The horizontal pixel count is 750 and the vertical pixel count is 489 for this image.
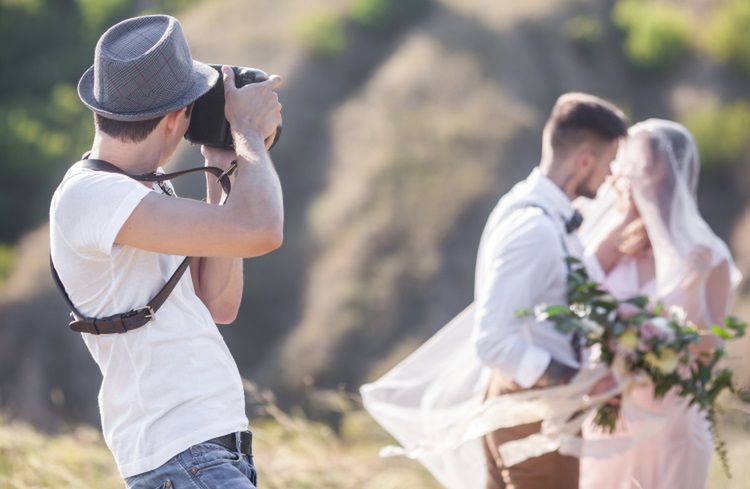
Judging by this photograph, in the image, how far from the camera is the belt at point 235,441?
2789mm

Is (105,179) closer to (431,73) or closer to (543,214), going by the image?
(543,214)

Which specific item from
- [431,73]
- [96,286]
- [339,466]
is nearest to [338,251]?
[431,73]

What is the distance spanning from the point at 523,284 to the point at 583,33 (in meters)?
27.6

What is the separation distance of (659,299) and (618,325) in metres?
0.61

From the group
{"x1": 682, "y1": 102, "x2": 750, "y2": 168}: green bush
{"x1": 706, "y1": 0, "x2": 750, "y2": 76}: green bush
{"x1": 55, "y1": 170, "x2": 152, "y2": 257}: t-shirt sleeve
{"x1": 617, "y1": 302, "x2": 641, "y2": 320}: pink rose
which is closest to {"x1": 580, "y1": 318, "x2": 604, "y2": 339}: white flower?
{"x1": 617, "y1": 302, "x2": 641, "y2": 320}: pink rose

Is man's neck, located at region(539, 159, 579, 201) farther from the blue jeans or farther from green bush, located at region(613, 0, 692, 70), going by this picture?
green bush, located at region(613, 0, 692, 70)

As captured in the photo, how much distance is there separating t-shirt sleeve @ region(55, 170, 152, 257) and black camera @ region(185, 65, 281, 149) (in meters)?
0.33

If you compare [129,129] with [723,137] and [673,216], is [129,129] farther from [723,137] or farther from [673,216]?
[723,137]

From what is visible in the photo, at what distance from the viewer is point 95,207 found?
2.69 metres

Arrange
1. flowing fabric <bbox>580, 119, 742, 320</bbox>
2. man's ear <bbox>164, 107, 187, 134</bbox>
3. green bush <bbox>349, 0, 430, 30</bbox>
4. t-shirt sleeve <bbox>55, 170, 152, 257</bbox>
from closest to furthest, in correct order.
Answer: t-shirt sleeve <bbox>55, 170, 152, 257</bbox> → man's ear <bbox>164, 107, 187, 134</bbox> → flowing fabric <bbox>580, 119, 742, 320</bbox> → green bush <bbox>349, 0, 430, 30</bbox>

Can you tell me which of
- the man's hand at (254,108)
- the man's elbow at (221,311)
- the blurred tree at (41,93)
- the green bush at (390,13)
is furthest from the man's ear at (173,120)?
the green bush at (390,13)

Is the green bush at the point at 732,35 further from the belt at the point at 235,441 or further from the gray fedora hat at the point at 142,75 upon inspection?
the belt at the point at 235,441

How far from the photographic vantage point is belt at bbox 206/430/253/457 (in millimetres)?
2789

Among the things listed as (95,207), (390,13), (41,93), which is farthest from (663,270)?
(41,93)
